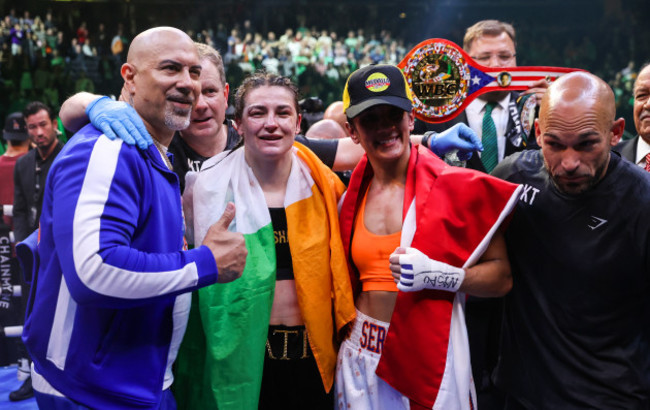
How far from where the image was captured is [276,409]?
1.95 m

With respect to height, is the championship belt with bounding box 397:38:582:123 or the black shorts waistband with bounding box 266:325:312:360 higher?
the championship belt with bounding box 397:38:582:123

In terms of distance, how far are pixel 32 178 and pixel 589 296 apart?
394 cm

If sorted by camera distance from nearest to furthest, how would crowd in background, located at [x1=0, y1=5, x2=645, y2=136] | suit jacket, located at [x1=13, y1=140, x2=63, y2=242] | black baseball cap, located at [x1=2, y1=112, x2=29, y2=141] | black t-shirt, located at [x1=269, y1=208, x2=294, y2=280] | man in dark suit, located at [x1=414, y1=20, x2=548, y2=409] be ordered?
1. black t-shirt, located at [x1=269, y1=208, x2=294, y2=280]
2. man in dark suit, located at [x1=414, y1=20, x2=548, y2=409]
3. suit jacket, located at [x1=13, y1=140, x2=63, y2=242]
4. black baseball cap, located at [x1=2, y1=112, x2=29, y2=141]
5. crowd in background, located at [x1=0, y1=5, x2=645, y2=136]

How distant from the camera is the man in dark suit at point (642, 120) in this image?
7.78 feet

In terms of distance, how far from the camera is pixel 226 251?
1523 millimetres

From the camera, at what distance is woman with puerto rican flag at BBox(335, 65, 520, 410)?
5.53ft

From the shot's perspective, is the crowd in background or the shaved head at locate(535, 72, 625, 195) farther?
the crowd in background

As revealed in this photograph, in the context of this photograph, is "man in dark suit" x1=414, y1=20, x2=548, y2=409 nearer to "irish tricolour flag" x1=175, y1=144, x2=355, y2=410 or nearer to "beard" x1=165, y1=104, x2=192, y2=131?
"irish tricolour flag" x1=175, y1=144, x2=355, y2=410

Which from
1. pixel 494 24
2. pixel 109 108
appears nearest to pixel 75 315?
pixel 109 108

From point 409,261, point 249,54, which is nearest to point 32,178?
point 409,261

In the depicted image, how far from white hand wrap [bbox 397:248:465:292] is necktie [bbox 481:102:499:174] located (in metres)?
1.19

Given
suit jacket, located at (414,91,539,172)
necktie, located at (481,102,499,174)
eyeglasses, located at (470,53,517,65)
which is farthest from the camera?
eyeglasses, located at (470,53,517,65)

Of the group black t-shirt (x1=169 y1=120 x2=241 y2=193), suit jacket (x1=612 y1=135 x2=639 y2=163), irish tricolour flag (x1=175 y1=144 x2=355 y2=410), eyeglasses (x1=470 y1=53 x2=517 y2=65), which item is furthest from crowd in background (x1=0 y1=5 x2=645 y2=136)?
irish tricolour flag (x1=175 y1=144 x2=355 y2=410)

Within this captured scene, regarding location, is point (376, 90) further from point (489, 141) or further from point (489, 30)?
point (489, 30)
